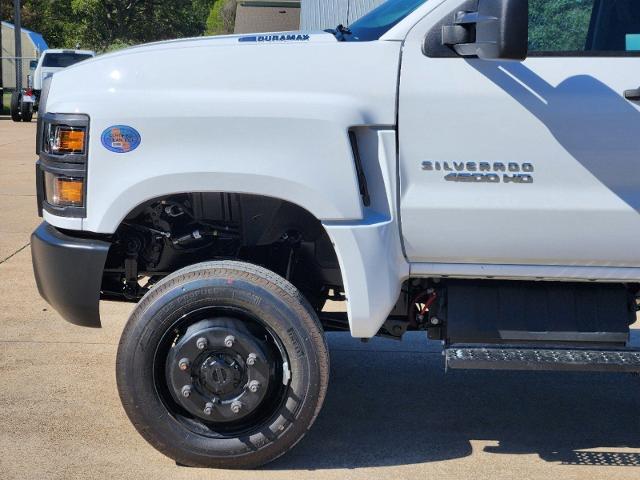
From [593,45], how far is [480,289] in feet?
3.61

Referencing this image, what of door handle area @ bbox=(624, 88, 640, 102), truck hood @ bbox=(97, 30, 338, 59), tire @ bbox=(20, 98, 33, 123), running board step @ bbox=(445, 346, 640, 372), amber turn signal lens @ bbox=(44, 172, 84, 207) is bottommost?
tire @ bbox=(20, 98, 33, 123)

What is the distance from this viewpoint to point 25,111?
27.7 m

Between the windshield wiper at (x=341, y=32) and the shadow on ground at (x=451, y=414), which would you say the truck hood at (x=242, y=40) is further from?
the shadow on ground at (x=451, y=414)

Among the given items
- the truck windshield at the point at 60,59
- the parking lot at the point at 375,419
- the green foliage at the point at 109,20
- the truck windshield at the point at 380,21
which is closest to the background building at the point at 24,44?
the green foliage at the point at 109,20

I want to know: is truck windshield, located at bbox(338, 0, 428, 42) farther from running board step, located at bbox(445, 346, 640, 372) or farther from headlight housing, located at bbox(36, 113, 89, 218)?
running board step, located at bbox(445, 346, 640, 372)

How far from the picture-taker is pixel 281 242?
464cm

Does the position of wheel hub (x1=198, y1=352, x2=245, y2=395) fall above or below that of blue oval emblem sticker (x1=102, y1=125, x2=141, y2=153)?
below

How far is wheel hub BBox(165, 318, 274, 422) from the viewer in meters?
4.20

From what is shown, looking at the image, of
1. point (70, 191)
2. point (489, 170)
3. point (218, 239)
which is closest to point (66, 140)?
point (70, 191)

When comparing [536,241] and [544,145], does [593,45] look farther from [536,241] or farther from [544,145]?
[536,241]

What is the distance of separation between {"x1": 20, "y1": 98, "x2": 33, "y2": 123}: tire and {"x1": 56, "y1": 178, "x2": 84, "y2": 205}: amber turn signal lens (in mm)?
24304

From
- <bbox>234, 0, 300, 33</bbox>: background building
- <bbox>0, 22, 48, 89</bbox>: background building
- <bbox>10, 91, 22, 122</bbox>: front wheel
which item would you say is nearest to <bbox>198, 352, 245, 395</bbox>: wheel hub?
<bbox>234, 0, 300, 33</bbox>: background building

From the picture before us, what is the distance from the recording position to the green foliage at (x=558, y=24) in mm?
4176

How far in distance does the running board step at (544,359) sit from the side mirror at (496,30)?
3.88 feet
